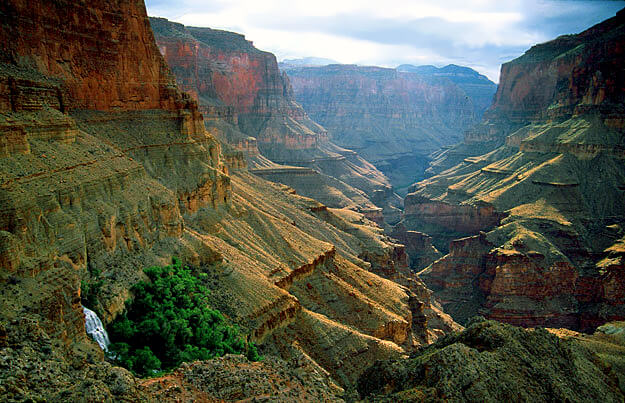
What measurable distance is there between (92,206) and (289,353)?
17020 mm

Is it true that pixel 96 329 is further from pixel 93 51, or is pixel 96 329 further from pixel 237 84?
pixel 237 84

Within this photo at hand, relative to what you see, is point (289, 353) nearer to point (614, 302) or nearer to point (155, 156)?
point (155, 156)

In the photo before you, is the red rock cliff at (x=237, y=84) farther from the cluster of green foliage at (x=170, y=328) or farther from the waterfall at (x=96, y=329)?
the waterfall at (x=96, y=329)

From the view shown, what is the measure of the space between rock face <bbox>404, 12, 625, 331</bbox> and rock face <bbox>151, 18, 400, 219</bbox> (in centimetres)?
2260

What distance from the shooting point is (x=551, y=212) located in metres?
82.1

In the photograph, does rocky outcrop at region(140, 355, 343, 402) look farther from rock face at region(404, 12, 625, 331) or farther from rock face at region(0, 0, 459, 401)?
rock face at region(404, 12, 625, 331)

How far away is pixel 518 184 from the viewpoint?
95.6 meters

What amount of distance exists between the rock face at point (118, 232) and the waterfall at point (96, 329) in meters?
0.94

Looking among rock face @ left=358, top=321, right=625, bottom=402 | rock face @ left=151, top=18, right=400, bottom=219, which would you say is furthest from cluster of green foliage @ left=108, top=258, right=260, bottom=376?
rock face @ left=151, top=18, right=400, bottom=219

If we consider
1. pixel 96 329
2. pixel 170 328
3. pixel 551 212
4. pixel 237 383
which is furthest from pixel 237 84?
pixel 237 383

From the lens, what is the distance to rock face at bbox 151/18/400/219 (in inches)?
4277

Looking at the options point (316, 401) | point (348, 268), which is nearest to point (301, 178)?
point (348, 268)

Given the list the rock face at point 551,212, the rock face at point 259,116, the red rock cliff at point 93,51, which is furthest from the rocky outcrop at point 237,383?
the rock face at point 259,116

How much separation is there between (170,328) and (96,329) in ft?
15.1
